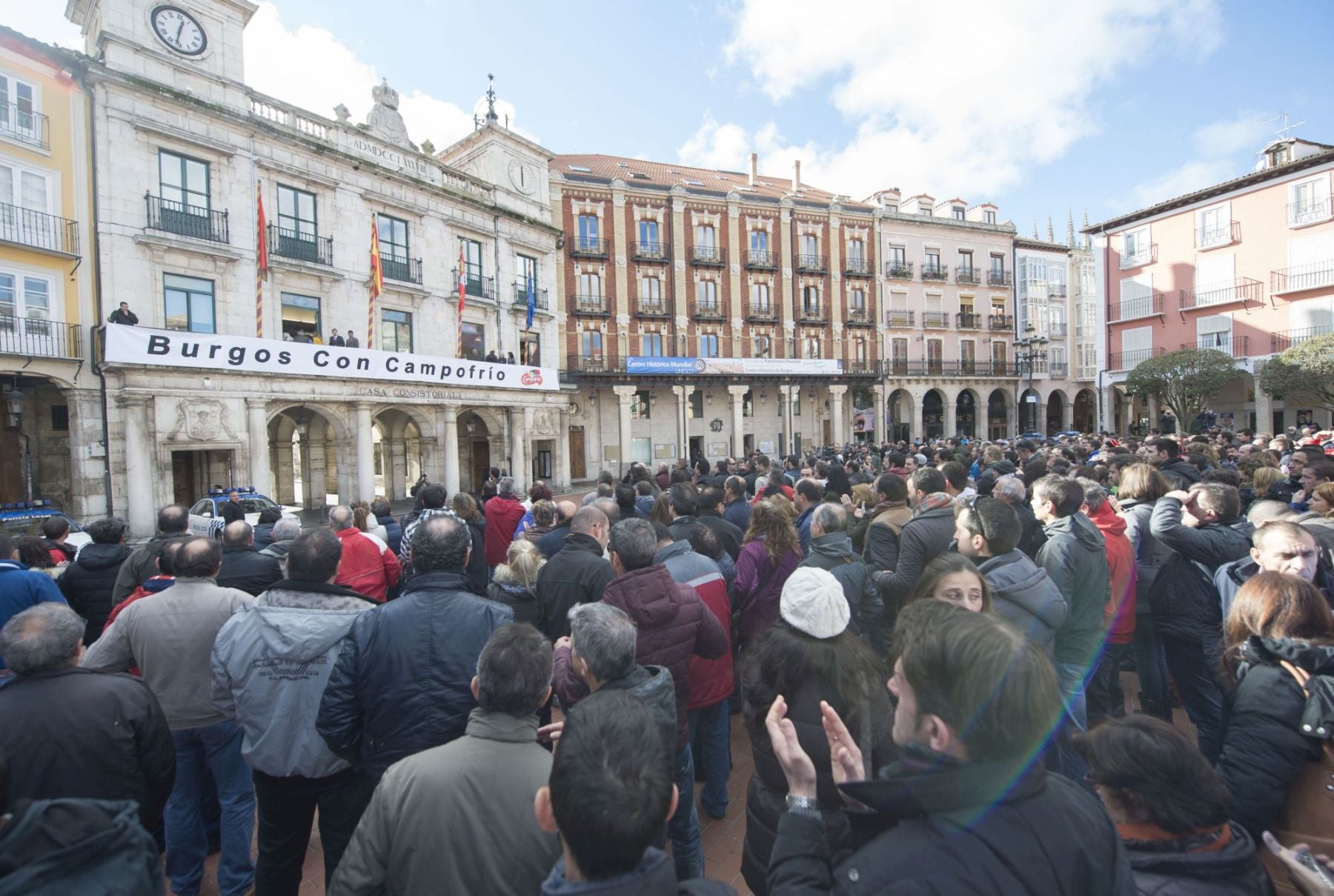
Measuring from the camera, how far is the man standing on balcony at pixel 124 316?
1361 centimetres

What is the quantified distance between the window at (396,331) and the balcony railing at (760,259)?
19522mm

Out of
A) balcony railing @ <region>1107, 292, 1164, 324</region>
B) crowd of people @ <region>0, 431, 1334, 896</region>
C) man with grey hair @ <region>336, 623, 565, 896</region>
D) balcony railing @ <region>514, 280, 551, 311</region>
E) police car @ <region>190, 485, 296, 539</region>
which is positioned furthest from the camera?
balcony railing @ <region>1107, 292, 1164, 324</region>

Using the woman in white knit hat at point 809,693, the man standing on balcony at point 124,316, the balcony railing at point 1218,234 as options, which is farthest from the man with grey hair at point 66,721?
the balcony railing at point 1218,234

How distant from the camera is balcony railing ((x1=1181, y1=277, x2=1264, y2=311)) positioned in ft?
82.0

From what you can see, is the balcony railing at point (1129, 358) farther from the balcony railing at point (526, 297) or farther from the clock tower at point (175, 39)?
the clock tower at point (175, 39)

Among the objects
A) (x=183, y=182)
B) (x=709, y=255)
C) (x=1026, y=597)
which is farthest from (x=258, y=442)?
(x=709, y=255)

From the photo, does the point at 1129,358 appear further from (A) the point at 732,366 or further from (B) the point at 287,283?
(B) the point at 287,283

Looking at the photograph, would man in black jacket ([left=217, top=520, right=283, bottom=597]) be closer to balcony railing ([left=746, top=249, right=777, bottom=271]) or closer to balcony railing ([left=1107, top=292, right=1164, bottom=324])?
balcony railing ([left=746, top=249, right=777, bottom=271])

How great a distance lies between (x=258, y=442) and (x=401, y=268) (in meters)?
7.69

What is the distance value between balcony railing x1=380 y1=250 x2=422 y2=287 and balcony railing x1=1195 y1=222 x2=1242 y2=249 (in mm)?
32571

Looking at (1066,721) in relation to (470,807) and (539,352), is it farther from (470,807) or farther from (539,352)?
(539,352)

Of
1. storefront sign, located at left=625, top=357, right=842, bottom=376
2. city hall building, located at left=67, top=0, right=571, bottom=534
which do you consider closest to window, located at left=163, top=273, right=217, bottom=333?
city hall building, located at left=67, top=0, right=571, bottom=534

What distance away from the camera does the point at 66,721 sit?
2.28 meters

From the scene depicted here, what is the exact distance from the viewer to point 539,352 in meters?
26.3
